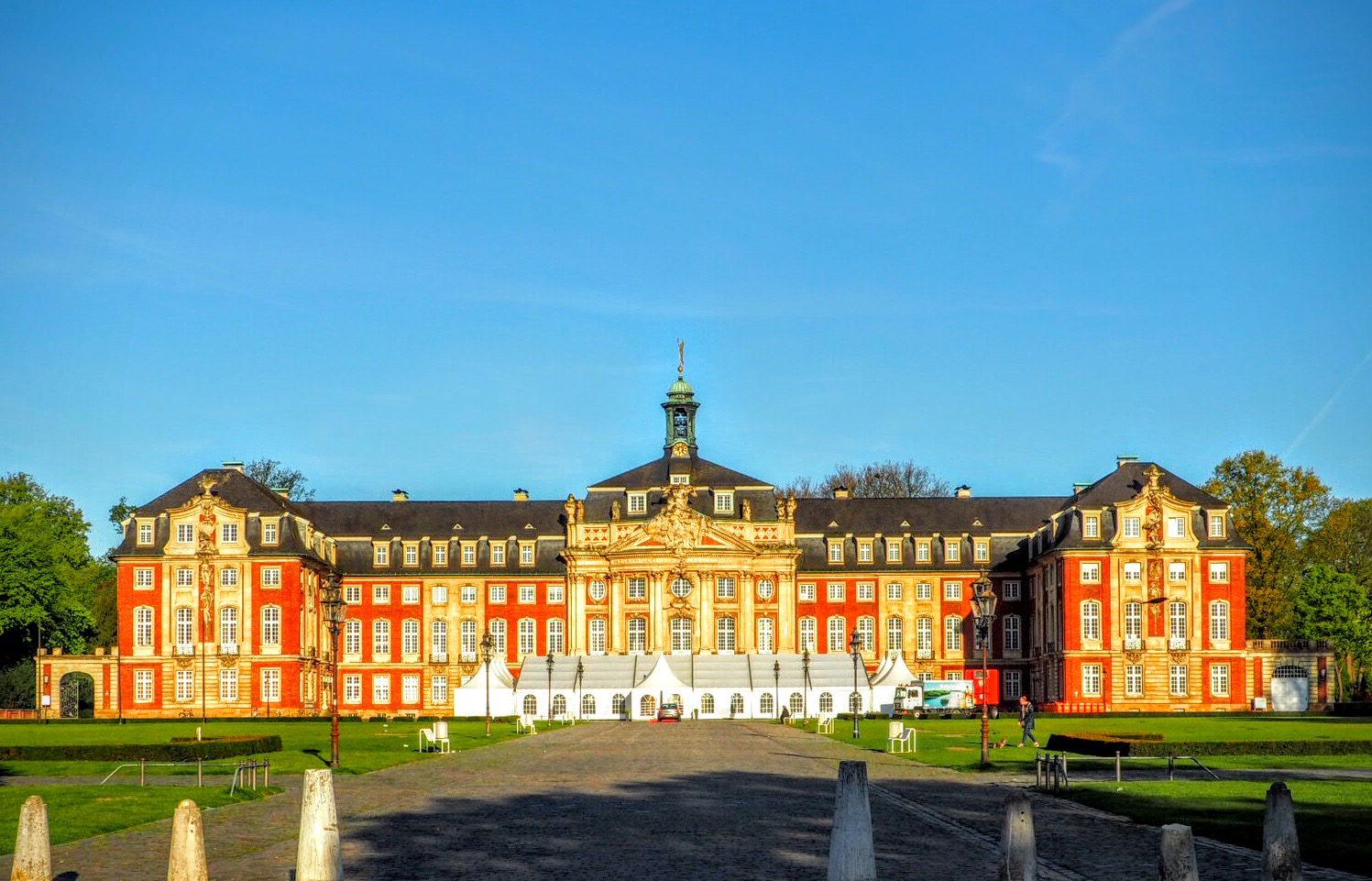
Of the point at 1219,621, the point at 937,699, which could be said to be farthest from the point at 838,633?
the point at 1219,621

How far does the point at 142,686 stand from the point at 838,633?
140 feet

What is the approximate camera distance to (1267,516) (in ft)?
348

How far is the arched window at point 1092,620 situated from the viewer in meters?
99.8

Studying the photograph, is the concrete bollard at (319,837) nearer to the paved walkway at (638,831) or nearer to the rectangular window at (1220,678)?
the paved walkway at (638,831)

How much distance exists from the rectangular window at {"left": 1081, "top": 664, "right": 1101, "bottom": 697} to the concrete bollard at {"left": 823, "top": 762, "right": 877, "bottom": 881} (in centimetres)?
8609

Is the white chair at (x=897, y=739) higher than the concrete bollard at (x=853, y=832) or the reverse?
the reverse

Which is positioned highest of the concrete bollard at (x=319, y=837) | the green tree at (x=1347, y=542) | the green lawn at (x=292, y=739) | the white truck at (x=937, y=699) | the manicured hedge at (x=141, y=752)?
the green tree at (x=1347, y=542)

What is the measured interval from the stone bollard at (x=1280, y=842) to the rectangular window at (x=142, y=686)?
95.1m

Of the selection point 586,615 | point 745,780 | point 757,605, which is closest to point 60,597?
point 586,615

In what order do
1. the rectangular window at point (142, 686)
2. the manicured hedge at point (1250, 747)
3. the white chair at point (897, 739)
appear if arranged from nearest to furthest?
the manicured hedge at point (1250, 747) → the white chair at point (897, 739) → the rectangular window at point (142, 686)

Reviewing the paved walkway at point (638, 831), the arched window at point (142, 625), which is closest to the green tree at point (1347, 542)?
the arched window at point (142, 625)

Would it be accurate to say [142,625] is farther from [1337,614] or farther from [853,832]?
[853,832]

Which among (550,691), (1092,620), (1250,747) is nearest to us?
(1250,747)

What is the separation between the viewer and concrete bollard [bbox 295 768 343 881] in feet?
53.3
